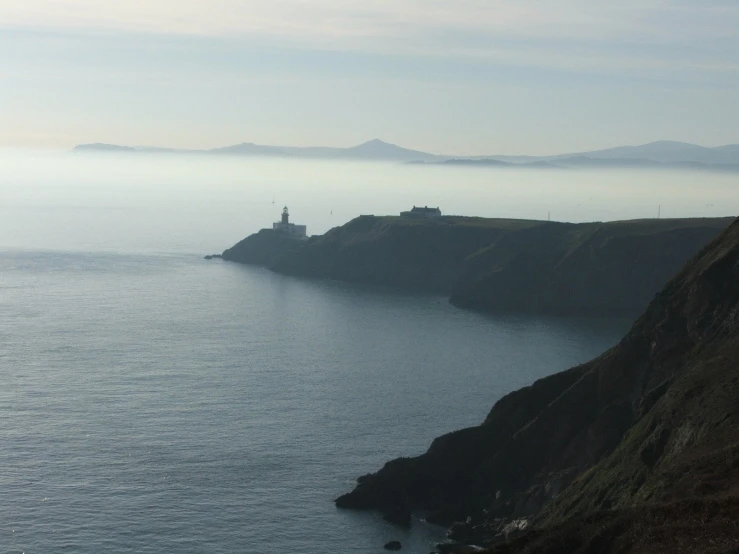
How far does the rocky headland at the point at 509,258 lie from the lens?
403ft

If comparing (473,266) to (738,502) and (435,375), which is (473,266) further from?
(738,502)

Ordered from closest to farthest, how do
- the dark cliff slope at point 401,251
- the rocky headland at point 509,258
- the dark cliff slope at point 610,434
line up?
the dark cliff slope at point 610,434 → the rocky headland at point 509,258 → the dark cliff slope at point 401,251

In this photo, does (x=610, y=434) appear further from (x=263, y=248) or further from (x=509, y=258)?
(x=263, y=248)

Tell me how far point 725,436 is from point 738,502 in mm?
9745

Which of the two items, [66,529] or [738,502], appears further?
[66,529]

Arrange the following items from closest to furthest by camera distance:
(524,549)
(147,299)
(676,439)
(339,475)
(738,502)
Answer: (738,502) → (524,549) → (676,439) → (339,475) → (147,299)

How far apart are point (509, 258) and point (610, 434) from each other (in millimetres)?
83337

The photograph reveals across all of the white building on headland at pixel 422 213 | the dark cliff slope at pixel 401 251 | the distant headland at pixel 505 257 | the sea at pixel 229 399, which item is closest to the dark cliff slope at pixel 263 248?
the distant headland at pixel 505 257

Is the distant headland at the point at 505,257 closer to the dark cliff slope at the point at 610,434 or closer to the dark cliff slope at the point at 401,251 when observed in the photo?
the dark cliff slope at the point at 401,251

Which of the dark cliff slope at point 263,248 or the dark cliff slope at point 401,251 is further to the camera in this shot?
the dark cliff slope at point 263,248

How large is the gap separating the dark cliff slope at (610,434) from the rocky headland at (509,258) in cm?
6255

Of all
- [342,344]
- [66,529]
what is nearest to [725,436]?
[66,529]

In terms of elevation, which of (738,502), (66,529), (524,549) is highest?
(738,502)

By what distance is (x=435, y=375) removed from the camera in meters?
83.5
